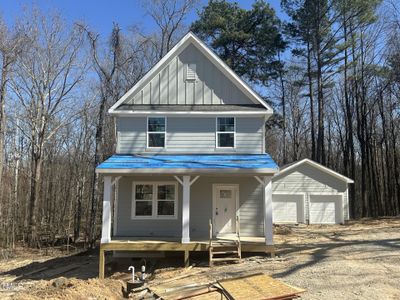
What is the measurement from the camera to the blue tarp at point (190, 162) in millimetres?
13172

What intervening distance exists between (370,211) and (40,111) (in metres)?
29.0

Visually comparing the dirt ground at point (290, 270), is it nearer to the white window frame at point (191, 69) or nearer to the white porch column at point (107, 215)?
the white porch column at point (107, 215)

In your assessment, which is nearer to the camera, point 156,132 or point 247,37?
point 156,132

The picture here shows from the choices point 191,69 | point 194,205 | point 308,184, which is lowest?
point 194,205

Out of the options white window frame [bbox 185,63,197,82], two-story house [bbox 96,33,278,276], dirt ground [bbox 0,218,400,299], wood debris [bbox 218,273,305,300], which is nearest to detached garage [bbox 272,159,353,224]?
dirt ground [bbox 0,218,400,299]

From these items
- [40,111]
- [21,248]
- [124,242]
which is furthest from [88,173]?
[124,242]

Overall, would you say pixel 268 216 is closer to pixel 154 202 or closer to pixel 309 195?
pixel 154 202

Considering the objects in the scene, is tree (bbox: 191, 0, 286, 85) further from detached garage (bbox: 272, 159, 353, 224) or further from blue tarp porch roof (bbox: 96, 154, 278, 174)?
blue tarp porch roof (bbox: 96, 154, 278, 174)

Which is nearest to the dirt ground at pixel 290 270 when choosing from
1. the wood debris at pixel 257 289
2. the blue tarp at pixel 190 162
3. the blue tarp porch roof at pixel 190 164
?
the wood debris at pixel 257 289

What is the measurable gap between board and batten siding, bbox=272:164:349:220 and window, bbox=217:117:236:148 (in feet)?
28.9

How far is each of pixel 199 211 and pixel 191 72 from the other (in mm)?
5968

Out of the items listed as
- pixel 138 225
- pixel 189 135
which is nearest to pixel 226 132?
pixel 189 135

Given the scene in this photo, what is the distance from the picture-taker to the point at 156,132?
51.0ft

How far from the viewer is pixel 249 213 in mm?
14719
